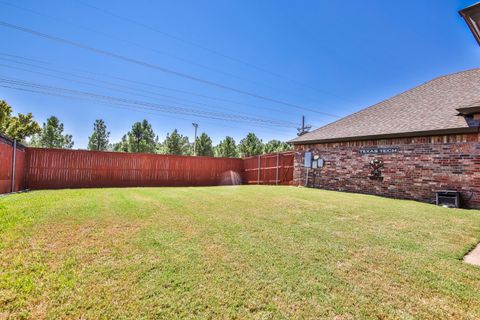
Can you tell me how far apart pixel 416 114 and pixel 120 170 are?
15.3m

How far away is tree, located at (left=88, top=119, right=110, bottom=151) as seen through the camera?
119 ft

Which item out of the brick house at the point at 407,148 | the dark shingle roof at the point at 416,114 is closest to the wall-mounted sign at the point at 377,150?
the brick house at the point at 407,148

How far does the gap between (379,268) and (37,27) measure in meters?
18.2

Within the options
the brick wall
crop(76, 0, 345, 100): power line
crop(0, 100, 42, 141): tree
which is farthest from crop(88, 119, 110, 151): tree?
the brick wall

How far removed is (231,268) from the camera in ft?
9.07

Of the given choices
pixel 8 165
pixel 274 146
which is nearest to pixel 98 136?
pixel 274 146

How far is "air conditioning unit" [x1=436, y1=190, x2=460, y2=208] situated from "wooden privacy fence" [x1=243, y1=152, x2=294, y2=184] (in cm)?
Answer: 701

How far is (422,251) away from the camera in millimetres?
3408

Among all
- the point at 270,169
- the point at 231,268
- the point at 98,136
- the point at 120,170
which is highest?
the point at 98,136

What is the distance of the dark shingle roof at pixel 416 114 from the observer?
8656mm

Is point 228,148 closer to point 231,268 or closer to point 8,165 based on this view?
point 8,165

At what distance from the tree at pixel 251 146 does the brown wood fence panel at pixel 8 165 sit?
24.6 meters

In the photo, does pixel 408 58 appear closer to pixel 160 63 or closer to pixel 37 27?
pixel 160 63

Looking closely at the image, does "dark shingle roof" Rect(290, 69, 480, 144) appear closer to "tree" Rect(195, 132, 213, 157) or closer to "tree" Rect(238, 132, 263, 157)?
"tree" Rect(238, 132, 263, 157)
